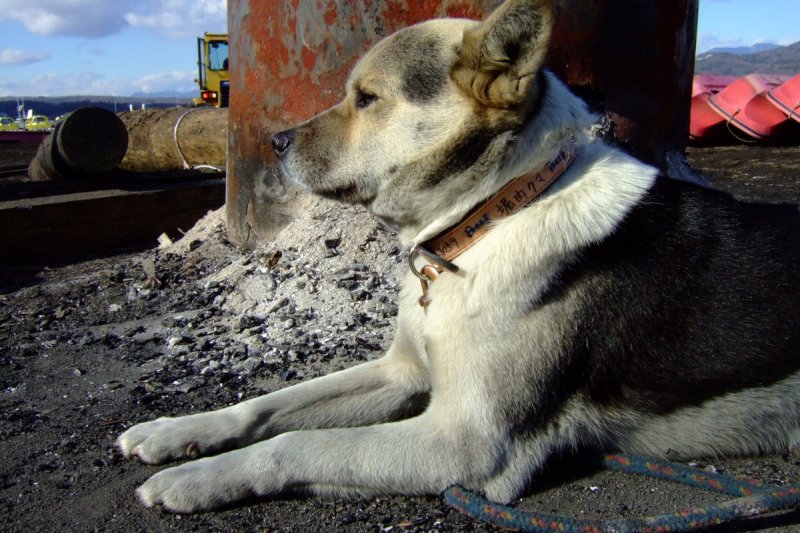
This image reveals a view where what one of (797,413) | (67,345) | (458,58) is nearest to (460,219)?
(458,58)

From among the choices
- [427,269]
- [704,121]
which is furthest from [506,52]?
[704,121]

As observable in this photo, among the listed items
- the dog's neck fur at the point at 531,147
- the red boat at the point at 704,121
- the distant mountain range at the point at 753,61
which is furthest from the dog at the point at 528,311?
the distant mountain range at the point at 753,61

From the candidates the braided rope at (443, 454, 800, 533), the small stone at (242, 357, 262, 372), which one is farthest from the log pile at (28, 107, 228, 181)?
the braided rope at (443, 454, 800, 533)

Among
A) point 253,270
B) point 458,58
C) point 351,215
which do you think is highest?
point 458,58

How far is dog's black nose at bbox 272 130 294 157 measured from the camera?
3.37m

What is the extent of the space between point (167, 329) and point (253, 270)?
72 centimetres

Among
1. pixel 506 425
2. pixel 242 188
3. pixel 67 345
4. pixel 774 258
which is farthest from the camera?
pixel 242 188

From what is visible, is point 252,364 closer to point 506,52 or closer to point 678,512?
point 506,52

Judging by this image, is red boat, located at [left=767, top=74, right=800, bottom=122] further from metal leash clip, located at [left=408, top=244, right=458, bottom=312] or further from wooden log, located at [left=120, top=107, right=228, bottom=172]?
metal leash clip, located at [left=408, top=244, right=458, bottom=312]

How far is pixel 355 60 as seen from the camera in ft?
15.5

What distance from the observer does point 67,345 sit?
4.40 meters

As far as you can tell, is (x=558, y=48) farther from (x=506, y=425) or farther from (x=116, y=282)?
(x=116, y=282)

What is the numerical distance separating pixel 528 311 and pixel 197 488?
1306mm

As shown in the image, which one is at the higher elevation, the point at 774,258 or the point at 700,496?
the point at 774,258
